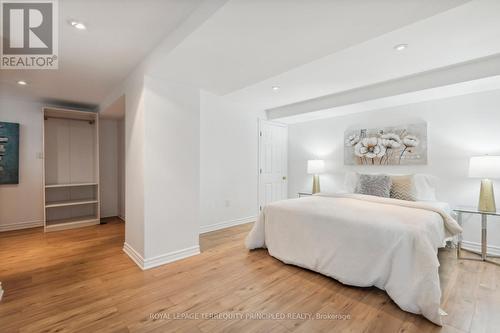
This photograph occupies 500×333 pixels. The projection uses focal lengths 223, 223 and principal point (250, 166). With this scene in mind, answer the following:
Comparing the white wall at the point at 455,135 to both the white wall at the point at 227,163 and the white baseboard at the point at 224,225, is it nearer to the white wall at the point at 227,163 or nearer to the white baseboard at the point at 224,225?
the white wall at the point at 227,163

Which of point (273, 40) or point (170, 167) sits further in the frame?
point (170, 167)

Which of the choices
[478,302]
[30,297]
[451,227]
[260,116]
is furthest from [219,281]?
[260,116]

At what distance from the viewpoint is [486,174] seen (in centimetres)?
261

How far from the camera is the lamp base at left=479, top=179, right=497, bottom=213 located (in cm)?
266

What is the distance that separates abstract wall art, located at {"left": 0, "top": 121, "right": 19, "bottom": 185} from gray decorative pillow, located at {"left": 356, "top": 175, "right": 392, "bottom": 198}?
5.73 m

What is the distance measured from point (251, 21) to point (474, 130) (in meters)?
3.41

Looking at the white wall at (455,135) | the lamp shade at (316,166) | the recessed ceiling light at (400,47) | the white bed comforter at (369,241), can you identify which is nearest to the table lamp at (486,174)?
the white wall at (455,135)

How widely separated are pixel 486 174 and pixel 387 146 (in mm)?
1310

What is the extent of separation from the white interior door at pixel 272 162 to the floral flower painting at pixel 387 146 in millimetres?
1432

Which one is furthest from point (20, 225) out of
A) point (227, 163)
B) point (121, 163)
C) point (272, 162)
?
point (272, 162)

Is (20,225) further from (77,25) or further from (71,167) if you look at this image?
(77,25)

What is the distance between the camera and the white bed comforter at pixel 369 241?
1731mm

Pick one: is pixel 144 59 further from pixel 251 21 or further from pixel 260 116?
pixel 260 116

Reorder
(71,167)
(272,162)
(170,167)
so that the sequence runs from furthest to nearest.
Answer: (272,162)
(71,167)
(170,167)
